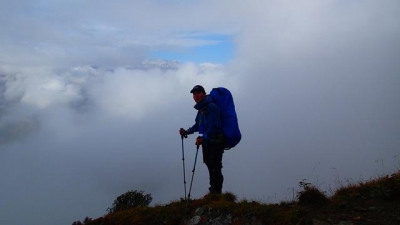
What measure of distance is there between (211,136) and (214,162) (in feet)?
2.12

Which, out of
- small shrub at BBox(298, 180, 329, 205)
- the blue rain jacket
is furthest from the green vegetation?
the blue rain jacket

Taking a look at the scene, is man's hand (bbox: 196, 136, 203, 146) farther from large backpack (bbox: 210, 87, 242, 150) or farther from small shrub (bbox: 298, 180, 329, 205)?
small shrub (bbox: 298, 180, 329, 205)

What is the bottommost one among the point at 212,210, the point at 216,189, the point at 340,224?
the point at 340,224

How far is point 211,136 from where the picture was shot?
28.0 feet

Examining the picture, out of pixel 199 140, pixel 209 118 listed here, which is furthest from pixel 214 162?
pixel 209 118

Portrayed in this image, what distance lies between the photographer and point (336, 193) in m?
7.71

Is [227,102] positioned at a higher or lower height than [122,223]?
higher

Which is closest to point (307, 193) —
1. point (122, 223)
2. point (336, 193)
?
point (336, 193)

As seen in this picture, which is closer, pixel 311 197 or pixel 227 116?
pixel 311 197

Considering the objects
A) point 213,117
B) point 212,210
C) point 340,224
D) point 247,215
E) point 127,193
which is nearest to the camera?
point 340,224

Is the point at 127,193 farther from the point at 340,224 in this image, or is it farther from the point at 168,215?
the point at 340,224

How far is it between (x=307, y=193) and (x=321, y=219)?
110cm

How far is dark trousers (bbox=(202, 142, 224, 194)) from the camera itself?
8.66 meters

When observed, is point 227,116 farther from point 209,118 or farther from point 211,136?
point 211,136
